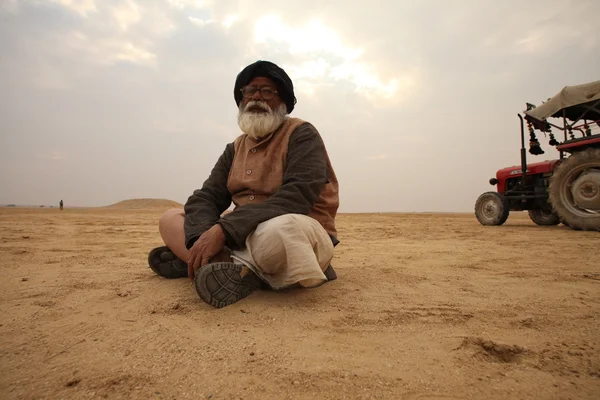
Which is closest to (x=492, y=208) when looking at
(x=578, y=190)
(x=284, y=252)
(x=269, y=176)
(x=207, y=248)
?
(x=578, y=190)

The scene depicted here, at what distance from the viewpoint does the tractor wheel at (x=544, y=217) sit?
7.02m

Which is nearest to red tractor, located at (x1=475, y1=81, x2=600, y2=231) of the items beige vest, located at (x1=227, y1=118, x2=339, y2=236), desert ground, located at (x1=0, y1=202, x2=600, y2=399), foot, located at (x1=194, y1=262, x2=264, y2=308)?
desert ground, located at (x1=0, y1=202, x2=600, y2=399)

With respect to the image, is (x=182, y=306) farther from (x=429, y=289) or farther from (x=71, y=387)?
(x=429, y=289)

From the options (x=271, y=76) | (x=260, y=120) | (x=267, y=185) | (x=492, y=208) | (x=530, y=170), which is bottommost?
(x=492, y=208)

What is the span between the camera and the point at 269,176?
2.09m

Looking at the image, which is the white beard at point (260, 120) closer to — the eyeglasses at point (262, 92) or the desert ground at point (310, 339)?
the eyeglasses at point (262, 92)

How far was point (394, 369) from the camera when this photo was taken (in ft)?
3.35

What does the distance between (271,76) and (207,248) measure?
1334 mm

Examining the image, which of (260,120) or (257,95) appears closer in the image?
(260,120)

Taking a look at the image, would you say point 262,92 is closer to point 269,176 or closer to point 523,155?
point 269,176

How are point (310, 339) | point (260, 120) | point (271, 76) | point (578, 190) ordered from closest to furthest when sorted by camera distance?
1. point (310, 339)
2. point (260, 120)
3. point (271, 76)
4. point (578, 190)

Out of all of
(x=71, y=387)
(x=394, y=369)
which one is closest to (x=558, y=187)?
(x=394, y=369)

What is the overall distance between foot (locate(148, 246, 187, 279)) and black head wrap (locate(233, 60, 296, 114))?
1319 millimetres

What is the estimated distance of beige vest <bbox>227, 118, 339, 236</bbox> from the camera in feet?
6.82
